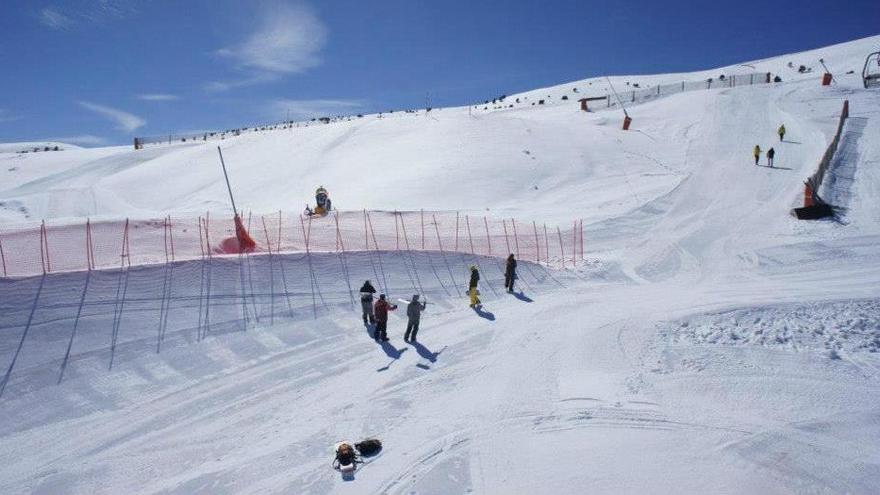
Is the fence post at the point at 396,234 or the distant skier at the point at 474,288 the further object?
the fence post at the point at 396,234

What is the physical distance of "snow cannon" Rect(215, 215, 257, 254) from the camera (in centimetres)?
1788

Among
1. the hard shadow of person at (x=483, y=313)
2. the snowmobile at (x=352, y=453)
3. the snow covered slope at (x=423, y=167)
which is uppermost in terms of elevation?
the snow covered slope at (x=423, y=167)

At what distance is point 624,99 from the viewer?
55.2m

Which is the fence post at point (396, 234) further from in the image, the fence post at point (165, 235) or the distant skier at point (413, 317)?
the fence post at point (165, 235)

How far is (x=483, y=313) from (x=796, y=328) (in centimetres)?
805

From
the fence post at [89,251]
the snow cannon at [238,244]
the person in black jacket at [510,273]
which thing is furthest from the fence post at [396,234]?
the fence post at [89,251]

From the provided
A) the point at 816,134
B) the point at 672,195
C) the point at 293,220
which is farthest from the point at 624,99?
the point at 293,220

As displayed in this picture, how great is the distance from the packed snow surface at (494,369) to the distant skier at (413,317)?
30cm

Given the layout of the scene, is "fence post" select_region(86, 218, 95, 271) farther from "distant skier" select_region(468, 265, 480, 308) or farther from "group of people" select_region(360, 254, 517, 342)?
"distant skier" select_region(468, 265, 480, 308)

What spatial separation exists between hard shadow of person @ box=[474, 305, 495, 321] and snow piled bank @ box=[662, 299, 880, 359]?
4656 mm

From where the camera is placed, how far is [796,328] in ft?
44.2

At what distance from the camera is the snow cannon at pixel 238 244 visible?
17875mm

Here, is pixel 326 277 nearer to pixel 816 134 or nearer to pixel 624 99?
pixel 816 134

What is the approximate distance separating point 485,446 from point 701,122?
41.7 meters
